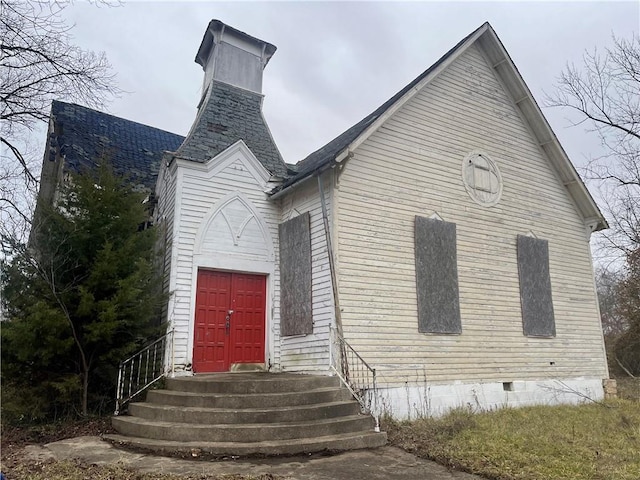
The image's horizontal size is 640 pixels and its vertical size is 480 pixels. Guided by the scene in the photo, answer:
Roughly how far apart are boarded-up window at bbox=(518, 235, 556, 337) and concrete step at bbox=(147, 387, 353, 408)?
17.7ft

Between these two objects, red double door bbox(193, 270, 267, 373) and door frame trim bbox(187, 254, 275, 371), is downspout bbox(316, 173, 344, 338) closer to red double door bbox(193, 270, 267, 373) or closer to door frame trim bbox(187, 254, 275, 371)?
door frame trim bbox(187, 254, 275, 371)

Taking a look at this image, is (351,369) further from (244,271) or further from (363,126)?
(363,126)

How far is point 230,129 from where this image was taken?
10.6 meters

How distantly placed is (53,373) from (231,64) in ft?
26.2

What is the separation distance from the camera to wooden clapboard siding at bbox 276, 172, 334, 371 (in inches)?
320

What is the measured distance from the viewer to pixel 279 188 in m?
9.78

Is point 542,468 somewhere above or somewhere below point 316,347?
below

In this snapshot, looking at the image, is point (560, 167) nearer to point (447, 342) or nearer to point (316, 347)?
point (447, 342)

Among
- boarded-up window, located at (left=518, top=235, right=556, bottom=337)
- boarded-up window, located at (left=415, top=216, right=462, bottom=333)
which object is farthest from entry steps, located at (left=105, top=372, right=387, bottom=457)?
boarded-up window, located at (left=518, top=235, right=556, bottom=337)

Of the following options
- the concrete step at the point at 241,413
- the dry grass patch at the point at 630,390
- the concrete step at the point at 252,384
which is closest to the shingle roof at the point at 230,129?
the concrete step at the point at 252,384

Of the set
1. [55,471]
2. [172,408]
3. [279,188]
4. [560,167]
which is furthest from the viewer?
[560,167]

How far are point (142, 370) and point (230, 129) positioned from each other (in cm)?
539

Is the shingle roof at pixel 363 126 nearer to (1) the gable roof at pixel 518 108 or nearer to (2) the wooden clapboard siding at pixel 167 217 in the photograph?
(1) the gable roof at pixel 518 108

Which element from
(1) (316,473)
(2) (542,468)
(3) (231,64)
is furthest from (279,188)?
(2) (542,468)
